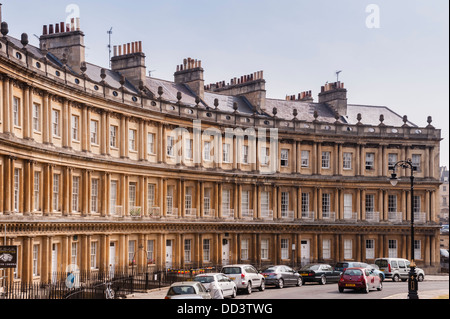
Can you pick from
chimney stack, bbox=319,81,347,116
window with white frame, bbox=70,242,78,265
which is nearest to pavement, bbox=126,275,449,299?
window with white frame, bbox=70,242,78,265

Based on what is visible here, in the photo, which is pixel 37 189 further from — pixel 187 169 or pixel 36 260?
pixel 187 169

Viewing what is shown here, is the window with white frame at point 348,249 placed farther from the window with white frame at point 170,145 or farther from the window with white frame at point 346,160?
the window with white frame at point 170,145

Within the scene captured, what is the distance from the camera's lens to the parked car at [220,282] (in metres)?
31.9

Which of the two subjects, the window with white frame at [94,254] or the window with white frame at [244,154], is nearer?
the window with white frame at [94,254]

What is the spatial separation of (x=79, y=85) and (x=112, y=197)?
7.80m

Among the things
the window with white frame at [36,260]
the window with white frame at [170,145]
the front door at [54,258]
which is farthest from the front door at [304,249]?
the window with white frame at [36,260]

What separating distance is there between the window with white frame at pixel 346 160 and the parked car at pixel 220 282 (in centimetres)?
2738

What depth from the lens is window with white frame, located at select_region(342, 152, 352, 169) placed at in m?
A: 60.0

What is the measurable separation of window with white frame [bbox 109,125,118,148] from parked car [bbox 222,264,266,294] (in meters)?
13.0

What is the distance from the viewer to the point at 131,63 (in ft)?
169

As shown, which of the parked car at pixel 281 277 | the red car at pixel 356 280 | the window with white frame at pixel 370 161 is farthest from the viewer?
the window with white frame at pixel 370 161

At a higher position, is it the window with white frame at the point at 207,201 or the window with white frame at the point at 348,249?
the window with white frame at the point at 207,201

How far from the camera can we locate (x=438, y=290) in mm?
41250

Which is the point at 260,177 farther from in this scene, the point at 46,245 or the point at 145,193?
the point at 46,245
